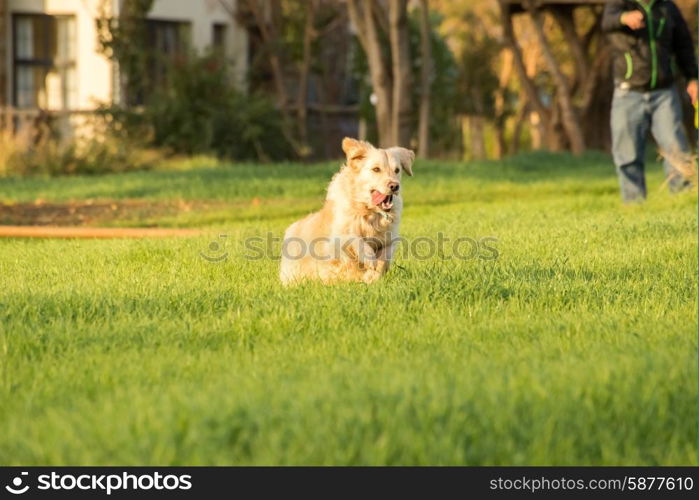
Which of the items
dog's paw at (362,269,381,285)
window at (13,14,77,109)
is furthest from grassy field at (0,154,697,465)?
window at (13,14,77,109)

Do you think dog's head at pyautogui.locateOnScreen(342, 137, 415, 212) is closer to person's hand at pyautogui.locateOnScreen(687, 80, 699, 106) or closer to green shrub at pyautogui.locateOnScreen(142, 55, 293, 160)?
person's hand at pyautogui.locateOnScreen(687, 80, 699, 106)

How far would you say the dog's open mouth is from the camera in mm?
9055

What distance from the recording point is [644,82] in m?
15.0

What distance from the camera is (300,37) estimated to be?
114 ft

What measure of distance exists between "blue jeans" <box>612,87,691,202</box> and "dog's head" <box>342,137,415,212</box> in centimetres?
640

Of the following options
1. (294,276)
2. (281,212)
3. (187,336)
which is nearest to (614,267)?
(294,276)

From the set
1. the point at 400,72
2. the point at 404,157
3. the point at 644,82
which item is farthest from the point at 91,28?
the point at 404,157

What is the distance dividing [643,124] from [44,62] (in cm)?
2056

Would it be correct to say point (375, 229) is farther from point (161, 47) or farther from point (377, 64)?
point (161, 47)

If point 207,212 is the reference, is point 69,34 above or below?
above

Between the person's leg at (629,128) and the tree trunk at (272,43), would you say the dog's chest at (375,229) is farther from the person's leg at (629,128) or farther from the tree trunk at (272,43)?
the tree trunk at (272,43)

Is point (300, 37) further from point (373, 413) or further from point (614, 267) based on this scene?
point (373, 413)

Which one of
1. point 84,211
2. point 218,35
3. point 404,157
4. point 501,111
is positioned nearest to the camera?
point 404,157
